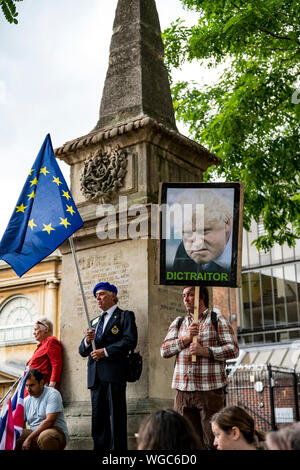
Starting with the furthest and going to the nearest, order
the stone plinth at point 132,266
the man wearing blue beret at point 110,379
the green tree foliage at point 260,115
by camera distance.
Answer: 1. the green tree foliage at point 260,115
2. the stone plinth at point 132,266
3. the man wearing blue beret at point 110,379

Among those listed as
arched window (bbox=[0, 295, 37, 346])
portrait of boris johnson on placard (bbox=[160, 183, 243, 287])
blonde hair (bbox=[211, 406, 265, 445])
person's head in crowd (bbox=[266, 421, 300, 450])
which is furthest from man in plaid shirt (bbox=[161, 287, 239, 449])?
arched window (bbox=[0, 295, 37, 346])

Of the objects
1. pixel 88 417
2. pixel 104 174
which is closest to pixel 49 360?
pixel 88 417

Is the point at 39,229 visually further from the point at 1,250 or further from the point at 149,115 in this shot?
the point at 149,115

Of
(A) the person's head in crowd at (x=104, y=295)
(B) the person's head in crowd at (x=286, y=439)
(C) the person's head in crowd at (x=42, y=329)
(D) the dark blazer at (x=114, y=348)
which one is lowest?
(B) the person's head in crowd at (x=286, y=439)

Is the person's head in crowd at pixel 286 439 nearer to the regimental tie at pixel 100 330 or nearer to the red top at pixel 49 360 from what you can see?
the regimental tie at pixel 100 330

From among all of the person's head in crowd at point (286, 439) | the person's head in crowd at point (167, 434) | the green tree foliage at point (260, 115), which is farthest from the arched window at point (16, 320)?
the person's head in crowd at point (286, 439)

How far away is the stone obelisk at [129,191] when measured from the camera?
23.8ft

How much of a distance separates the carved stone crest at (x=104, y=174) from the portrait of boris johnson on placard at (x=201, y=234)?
1506 mm

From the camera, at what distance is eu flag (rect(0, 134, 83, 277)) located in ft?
23.0

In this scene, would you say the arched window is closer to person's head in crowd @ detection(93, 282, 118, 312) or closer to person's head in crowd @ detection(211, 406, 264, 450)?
person's head in crowd @ detection(93, 282, 118, 312)

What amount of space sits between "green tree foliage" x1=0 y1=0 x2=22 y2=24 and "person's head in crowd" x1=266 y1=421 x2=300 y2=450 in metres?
6.60

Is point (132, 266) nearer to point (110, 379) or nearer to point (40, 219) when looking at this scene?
point (40, 219)

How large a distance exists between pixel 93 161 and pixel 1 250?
1993mm

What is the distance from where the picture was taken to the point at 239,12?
1095 cm
